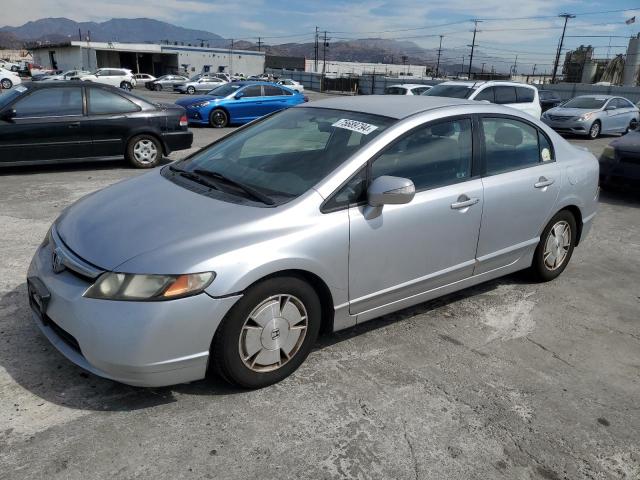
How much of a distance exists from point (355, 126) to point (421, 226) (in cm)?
79

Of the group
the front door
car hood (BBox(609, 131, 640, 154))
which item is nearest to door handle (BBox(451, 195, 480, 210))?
the front door

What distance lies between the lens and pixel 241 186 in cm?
323

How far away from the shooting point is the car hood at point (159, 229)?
2596 mm

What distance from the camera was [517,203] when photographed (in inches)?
157

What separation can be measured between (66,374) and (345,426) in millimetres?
1613

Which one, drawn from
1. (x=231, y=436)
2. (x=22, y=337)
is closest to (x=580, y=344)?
(x=231, y=436)

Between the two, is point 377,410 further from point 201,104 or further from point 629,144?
point 201,104

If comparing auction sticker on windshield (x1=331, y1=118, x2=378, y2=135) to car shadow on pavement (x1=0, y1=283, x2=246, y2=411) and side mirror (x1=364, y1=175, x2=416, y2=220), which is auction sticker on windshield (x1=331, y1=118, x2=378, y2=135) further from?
car shadow on pavement (x1=0, y1=283, x2=246, y2=411)

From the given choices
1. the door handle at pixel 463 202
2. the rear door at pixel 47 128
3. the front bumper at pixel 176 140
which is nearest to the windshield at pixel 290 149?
the door handle at pixel 463 202

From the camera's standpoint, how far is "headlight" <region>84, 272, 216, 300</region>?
2512 mm

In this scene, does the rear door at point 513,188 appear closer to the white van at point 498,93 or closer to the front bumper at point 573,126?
the white van at point 498,93

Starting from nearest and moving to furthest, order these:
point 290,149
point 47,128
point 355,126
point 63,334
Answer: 1. point 63,334
2. point 355,126
3. point 290,149
4. point 47,128

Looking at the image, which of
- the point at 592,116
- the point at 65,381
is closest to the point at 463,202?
the point at 65,381

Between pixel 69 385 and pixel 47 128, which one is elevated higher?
pixel 47 128
